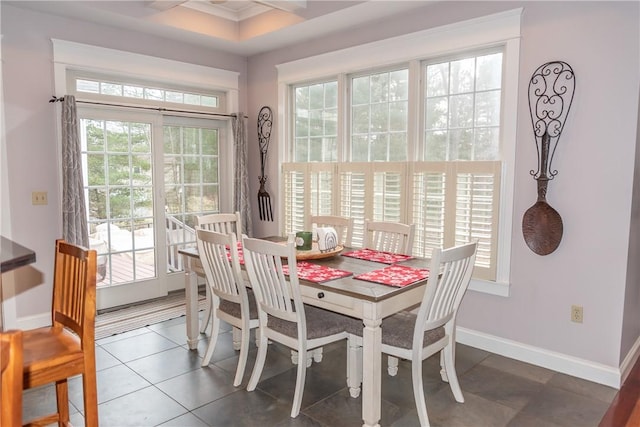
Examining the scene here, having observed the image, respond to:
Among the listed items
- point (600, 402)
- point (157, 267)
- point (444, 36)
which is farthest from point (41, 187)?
point (600, 402)

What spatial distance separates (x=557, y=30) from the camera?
9.44ft

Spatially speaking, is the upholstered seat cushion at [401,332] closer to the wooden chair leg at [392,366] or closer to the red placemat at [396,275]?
the red placemat at [396,275]

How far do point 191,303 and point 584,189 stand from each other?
276 centimetres

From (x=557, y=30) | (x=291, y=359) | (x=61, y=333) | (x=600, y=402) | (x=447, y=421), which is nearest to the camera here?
(x=61, y=333)

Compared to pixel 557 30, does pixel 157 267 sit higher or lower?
lower

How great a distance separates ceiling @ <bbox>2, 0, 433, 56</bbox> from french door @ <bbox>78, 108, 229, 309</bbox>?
81 centimetres

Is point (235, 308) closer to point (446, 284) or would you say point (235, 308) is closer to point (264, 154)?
point (446, 284)

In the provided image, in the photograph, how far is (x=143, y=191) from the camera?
4.40 m

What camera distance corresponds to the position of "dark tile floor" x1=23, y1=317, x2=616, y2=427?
2.42m

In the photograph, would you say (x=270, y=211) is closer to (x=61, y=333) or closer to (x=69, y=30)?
(x=69, y=30)

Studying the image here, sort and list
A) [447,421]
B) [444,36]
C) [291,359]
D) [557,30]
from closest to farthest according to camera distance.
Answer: [447,421], [557,30], [291,359], [444,36]

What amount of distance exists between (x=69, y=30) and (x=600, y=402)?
15.3ft

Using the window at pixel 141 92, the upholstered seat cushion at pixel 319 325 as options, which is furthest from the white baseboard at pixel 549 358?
the window at pixel 141 92

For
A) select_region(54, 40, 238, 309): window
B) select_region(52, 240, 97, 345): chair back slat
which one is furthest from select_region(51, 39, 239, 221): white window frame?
select_region(52, 240, 97, 345): chair back slat
